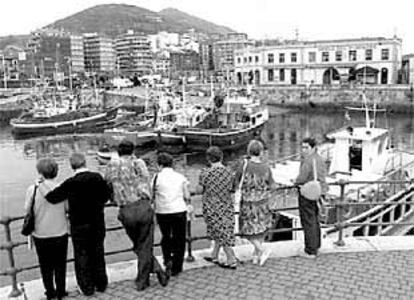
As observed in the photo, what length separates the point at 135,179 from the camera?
5.32 m

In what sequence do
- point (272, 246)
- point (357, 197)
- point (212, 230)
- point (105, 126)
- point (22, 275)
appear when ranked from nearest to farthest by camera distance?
1. point (212, 230)
2. point (272, 246)
3. point (357, 197)
4. point (22, 275)
5. point (105, 126)

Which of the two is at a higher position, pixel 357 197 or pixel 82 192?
pixel 82 192

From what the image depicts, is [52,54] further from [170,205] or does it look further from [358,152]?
[170,205]

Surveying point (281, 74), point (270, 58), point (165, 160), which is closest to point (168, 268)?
point (165, 160)

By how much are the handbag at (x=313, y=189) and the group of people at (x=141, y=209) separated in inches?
3.6

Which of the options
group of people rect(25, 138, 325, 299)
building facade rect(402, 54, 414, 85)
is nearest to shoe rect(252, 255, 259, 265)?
group of people rect(25, 138, 325, 299)

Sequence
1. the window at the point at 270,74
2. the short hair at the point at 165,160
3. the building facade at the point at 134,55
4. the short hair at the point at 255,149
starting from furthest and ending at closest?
the building facade at the point at 134,55 < the window at the point at 270,74 < the short hair at the point at 255,149 < the short hair at the point at 165,160

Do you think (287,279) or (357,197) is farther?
(357,197)

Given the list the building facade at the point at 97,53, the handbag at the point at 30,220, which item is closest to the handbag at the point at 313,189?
the handbag at the point at 30,220

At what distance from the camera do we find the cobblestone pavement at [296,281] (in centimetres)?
533

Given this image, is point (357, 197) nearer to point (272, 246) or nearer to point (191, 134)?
point (272, 246)

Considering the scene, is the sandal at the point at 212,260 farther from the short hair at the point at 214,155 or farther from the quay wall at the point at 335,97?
the quay wall at the point at 335,97

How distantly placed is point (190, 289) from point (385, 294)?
7.24 feet

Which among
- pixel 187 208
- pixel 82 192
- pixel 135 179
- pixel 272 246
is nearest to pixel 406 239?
pixel 272 246
